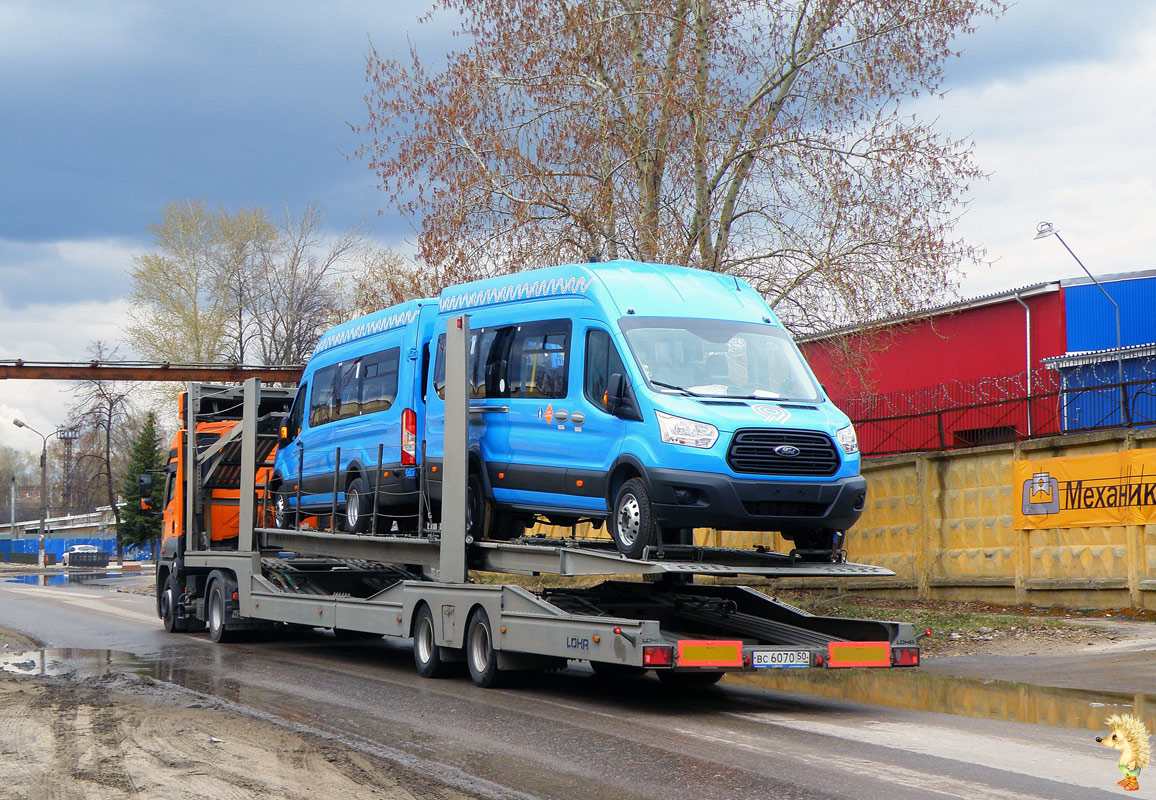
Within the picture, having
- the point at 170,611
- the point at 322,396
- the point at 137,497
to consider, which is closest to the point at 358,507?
the point at 322,396

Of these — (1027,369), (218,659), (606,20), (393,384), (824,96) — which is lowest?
(218,659)

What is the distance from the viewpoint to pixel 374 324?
1517 centimetres

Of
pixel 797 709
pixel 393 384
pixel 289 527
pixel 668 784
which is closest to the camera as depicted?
pixel 668 784

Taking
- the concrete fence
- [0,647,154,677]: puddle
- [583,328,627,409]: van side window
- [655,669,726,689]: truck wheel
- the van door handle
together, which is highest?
[583,328,627,409]: van side window

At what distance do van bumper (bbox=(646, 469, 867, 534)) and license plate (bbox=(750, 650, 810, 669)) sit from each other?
1028 millimetres

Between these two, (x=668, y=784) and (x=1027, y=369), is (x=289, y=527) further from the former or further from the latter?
(x=1027, y=369)

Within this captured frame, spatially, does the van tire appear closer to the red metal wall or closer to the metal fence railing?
the metal fence railing

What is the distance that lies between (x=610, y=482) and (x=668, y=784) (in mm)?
4076

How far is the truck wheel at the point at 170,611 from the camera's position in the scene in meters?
19.4

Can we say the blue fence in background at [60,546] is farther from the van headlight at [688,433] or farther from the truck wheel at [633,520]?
the van headlight at [688,433]

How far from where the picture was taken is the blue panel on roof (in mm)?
31172

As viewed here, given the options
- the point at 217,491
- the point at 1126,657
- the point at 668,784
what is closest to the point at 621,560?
the point at 668,784

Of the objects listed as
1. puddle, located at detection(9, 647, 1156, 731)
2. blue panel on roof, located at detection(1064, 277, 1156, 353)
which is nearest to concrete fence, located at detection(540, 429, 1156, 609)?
puddle, located at detection(9, 647, 1156, 731)

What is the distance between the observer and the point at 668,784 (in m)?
7.17
